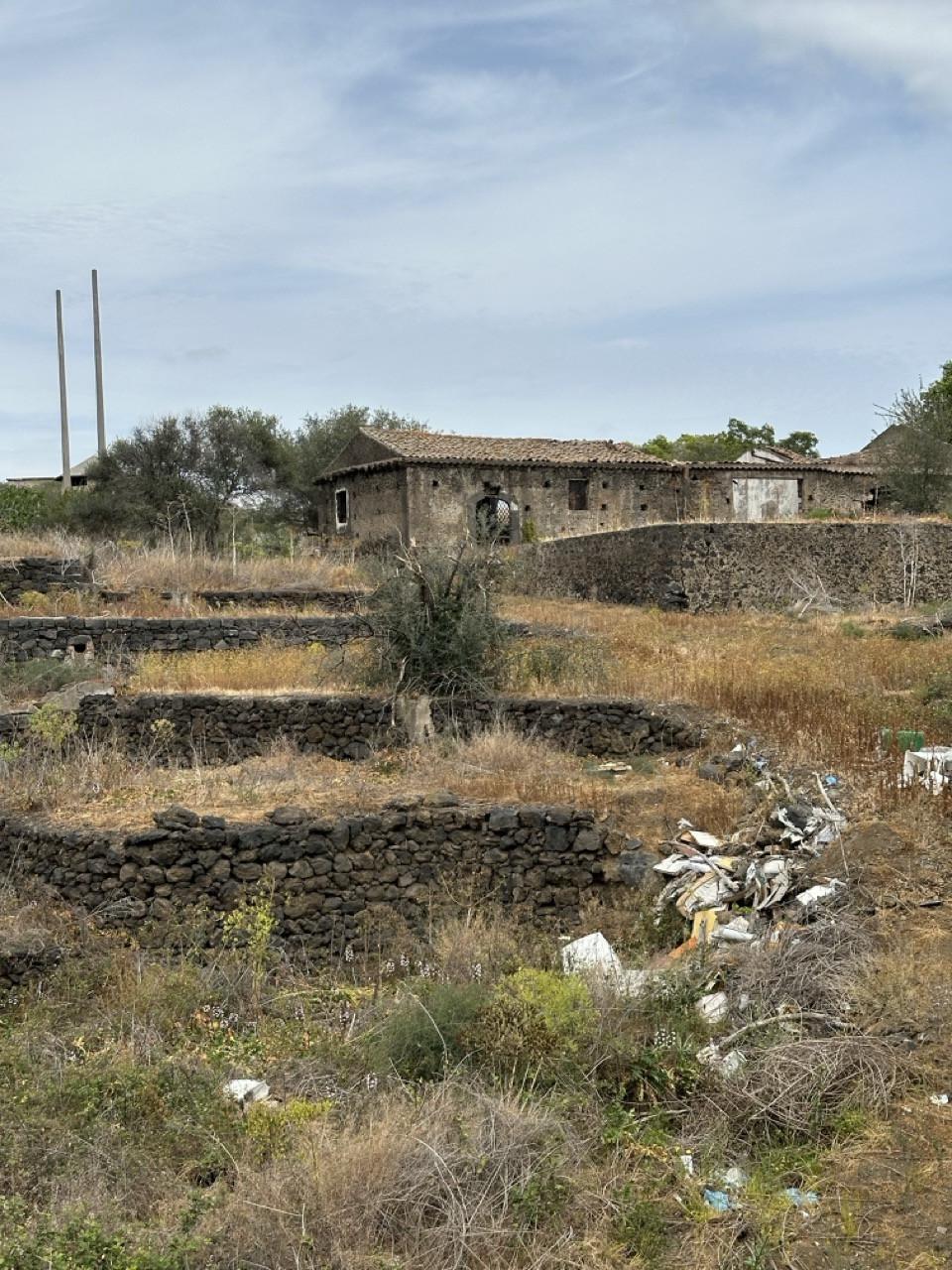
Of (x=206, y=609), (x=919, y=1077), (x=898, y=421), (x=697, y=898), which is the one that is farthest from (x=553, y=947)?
(x=898, y=421)

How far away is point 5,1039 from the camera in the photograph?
632 cm

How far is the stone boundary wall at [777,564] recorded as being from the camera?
22.7 m

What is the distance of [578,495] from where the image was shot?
34.2 m

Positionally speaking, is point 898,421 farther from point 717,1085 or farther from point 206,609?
point 717,1085

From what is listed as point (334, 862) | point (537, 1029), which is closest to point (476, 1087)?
point (537, 1029)

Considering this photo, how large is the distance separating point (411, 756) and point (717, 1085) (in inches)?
239

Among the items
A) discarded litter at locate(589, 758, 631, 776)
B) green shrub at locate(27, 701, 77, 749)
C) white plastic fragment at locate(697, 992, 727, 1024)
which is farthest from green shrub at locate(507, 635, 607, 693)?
white plastic fragment at locate(697, 992, 727, 1024)

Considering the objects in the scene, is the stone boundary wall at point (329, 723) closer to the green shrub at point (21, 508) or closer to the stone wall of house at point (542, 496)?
the stone wall of house at point (542, 496)

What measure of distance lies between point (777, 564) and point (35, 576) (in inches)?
561

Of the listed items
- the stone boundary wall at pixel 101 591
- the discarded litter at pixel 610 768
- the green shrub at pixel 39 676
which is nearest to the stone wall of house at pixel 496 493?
the stone boundary wall at pixel 101 591

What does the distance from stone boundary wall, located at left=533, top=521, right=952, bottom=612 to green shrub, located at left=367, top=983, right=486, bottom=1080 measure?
57.1 ft

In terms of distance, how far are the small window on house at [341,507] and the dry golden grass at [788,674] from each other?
15086 mm

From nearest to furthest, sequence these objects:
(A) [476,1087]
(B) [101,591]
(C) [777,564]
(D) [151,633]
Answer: (A) [476,1087] < (D) [151,633] < (B) [101,591] < (C) [777,564]

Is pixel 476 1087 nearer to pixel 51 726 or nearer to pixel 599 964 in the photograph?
pixel 599 964
